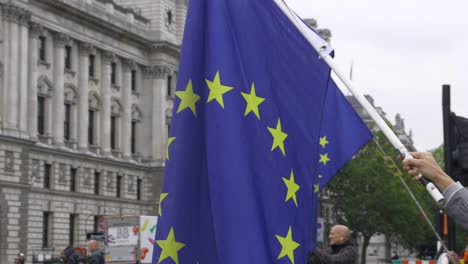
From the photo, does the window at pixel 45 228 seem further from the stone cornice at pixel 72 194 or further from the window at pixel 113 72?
the window at pixel 113 72

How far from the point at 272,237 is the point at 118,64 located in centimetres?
6499

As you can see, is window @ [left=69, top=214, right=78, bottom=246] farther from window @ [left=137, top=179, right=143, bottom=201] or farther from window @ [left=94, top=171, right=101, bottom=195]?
window @ [left=137, top=179, right=143, bottom=201]

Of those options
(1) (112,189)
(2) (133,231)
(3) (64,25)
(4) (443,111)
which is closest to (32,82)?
(3) (64,25)

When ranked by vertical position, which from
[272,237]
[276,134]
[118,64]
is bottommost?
[272,237]

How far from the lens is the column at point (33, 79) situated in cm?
5859

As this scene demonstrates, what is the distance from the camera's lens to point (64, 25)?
6266 centimetres

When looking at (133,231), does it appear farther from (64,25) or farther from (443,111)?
(443,111)

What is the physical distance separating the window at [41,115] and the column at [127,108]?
33.9ft

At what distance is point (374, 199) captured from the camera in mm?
71188

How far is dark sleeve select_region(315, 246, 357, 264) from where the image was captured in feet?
31.7

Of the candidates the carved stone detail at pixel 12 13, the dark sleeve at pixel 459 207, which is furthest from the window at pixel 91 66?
the dark sleeve at pixel 459 207

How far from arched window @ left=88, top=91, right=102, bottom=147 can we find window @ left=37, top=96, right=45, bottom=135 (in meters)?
5.66

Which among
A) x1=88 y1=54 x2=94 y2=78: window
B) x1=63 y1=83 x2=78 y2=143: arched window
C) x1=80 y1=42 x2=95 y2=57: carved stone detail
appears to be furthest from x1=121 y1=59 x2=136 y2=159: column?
x1=63 y1=83 x2=78 y2=143: arched window

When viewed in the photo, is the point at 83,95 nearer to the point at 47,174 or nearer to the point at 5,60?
the point at 47,174
